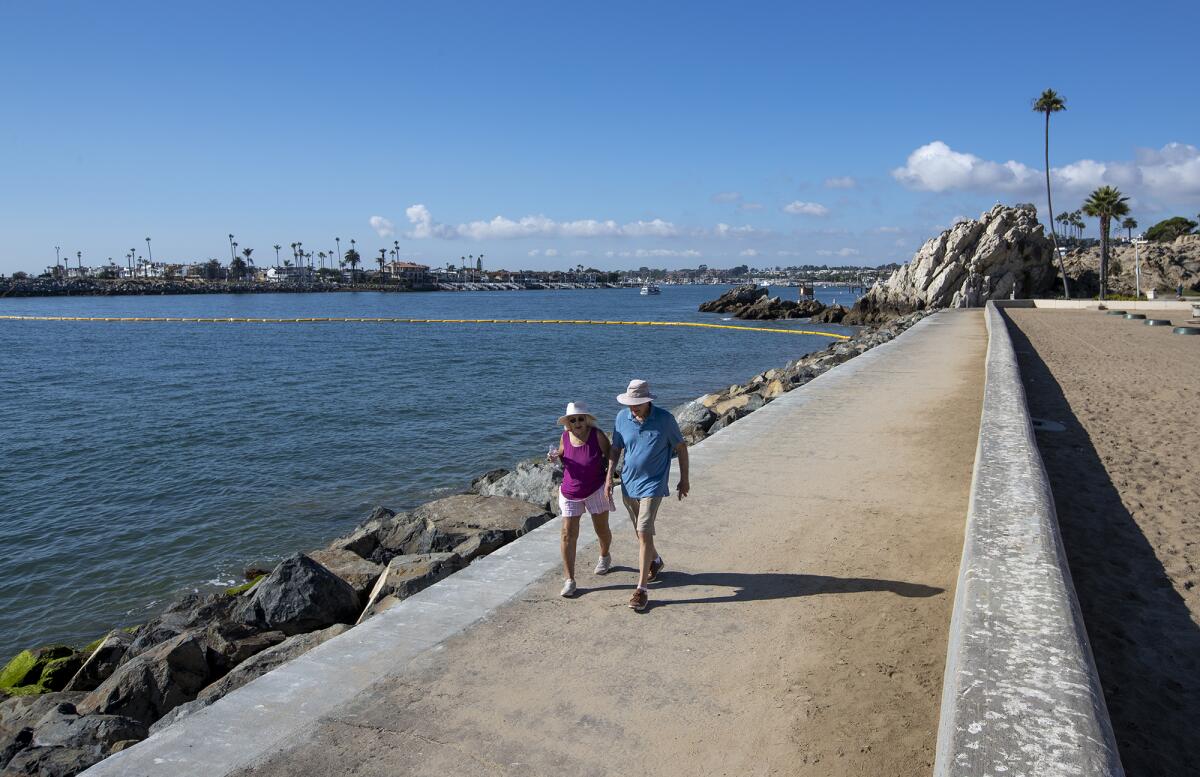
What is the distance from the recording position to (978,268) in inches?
2322

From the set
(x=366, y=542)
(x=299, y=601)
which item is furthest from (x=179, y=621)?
(x=366, y=542)

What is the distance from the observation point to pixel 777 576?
5398 mm

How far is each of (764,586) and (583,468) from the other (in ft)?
4.63

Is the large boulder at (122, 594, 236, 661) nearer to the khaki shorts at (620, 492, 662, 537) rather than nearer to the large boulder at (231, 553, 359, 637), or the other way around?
the large boulder at (231, 553, 359, 637)

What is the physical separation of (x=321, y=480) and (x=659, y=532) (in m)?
10.3

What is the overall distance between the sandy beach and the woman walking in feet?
9.96

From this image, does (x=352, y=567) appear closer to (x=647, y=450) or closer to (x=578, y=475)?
(x=578, y=475)

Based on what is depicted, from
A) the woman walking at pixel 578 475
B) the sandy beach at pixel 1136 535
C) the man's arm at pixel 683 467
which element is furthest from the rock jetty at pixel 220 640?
the sandy beach at pixel 1136 535

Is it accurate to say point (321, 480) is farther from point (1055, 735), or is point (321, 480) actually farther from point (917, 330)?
point (917, 330)

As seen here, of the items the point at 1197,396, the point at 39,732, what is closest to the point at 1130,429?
the point at 1197,396

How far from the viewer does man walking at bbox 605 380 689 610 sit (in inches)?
202

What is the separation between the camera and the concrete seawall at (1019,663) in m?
2.79

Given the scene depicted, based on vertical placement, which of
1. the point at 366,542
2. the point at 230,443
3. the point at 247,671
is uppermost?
the point at 247,671

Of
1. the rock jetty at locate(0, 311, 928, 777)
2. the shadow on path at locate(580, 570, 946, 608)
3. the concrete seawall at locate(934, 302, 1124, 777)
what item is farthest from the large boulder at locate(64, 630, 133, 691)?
the concrete seawall at locate(934, 302, 1124, 777)
